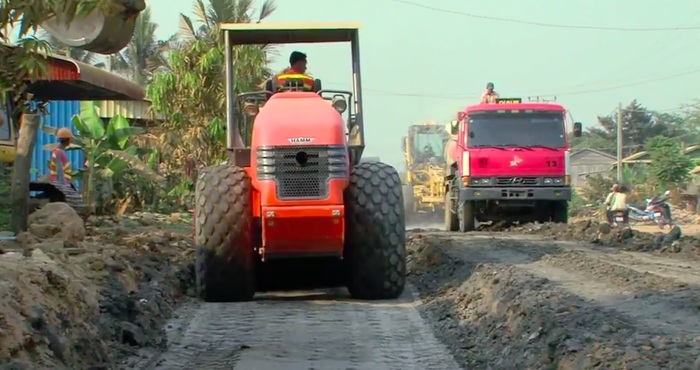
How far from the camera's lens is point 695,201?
124ft

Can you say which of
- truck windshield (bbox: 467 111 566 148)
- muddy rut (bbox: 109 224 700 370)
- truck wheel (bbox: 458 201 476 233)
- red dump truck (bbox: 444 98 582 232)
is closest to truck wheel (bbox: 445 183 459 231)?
truck wheel (bbox: 458 201 476 233)

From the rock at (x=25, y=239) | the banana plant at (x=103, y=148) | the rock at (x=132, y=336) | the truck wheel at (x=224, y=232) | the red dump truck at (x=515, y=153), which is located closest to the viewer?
the rock at (x=132, y=336)

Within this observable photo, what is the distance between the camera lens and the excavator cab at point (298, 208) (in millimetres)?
8688

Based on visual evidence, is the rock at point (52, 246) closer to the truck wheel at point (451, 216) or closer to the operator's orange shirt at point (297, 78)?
the operator's orange shirt at point (297, 78)

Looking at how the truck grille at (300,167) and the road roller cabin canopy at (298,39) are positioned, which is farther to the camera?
the road roller cabin canopy at (298,39)

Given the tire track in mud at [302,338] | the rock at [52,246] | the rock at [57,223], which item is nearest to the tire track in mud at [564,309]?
the tire track in mud at [302,338]

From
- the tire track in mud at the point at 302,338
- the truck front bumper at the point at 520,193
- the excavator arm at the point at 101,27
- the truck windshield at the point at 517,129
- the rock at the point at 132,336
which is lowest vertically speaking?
the tire track in mud at the point at 302,338

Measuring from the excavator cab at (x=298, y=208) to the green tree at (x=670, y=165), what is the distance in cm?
3030

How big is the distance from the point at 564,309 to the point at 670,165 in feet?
106

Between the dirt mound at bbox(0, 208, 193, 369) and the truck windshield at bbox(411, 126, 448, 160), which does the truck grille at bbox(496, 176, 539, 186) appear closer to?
the dirt mound at bbox(0, 208, 193, 369)

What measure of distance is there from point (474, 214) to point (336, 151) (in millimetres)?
10728

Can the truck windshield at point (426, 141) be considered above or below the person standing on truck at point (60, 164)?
above

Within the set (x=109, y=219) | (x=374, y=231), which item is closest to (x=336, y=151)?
(x=374, y=231)

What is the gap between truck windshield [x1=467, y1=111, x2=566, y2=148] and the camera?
18328mm
